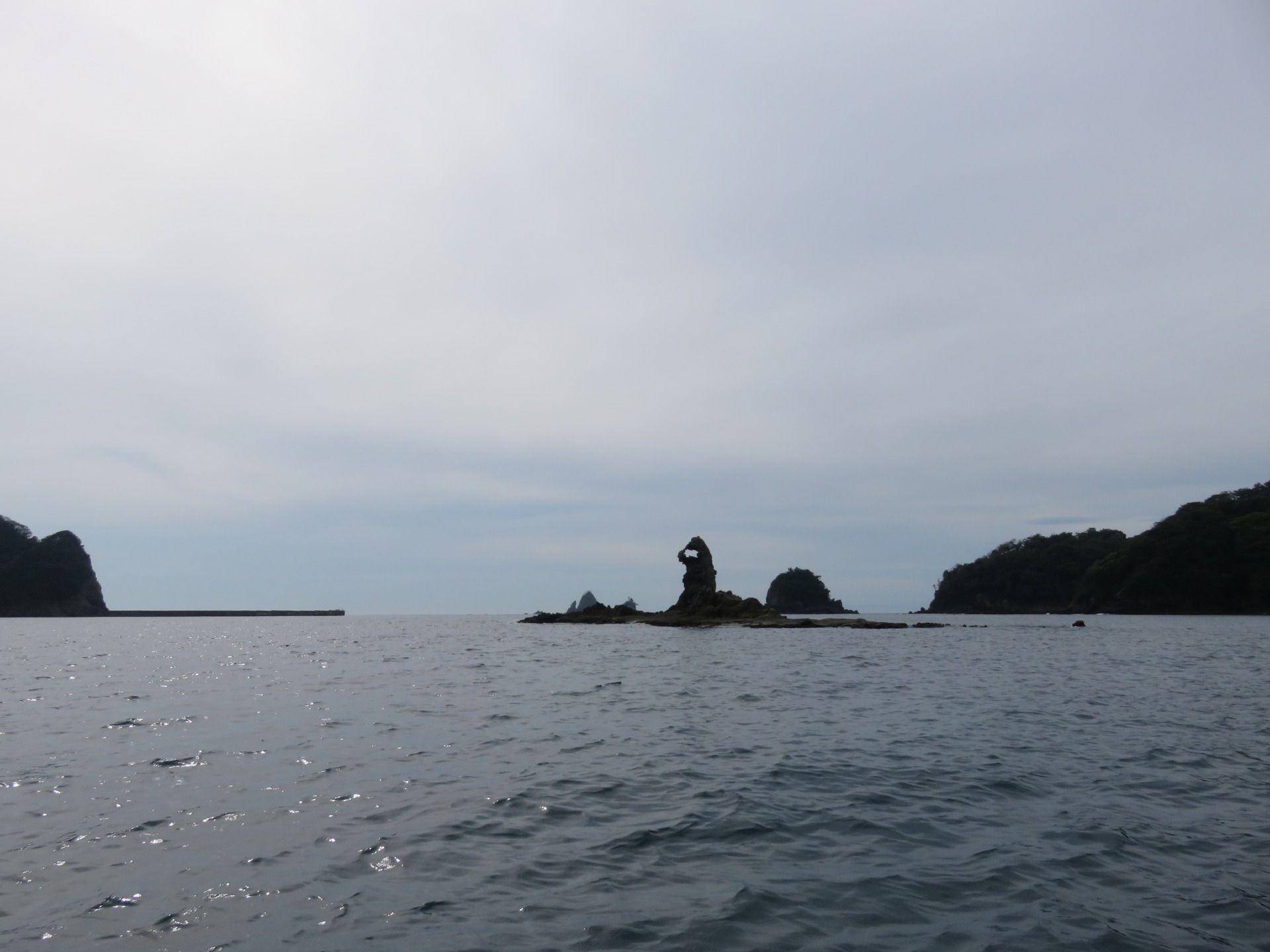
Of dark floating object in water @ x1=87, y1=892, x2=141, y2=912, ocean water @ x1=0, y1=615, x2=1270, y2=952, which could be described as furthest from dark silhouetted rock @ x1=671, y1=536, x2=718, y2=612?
dark floating object in water @ x1=87, y1=892, x2=141, y2=912

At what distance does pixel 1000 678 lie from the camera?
31.2m

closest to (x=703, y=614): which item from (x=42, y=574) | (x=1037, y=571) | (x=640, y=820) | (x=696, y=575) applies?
(x=696, y=575)

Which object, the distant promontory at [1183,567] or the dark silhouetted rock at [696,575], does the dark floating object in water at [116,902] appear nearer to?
the dark silhouetted rock at [696,575]

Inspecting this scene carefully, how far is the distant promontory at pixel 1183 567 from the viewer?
116 m

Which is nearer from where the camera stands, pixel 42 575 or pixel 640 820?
pixel 640 820

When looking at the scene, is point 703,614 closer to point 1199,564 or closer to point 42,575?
point 1199,564

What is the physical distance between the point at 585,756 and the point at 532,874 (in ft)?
22.8

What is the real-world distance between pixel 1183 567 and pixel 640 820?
476ft

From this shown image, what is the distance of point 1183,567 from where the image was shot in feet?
407

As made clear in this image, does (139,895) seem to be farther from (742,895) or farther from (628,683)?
(628,683)

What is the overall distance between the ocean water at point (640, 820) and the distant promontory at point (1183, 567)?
11512cm

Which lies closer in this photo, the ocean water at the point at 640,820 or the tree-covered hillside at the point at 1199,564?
the ocean water at the point at 640,820

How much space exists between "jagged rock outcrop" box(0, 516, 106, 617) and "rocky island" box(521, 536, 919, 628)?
435 feet

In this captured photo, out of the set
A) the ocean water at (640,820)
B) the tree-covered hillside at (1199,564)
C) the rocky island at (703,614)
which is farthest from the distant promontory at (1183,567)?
the ocean water at (640,820)
